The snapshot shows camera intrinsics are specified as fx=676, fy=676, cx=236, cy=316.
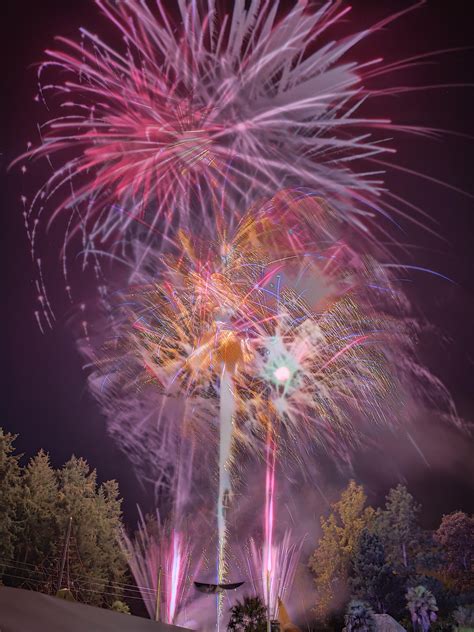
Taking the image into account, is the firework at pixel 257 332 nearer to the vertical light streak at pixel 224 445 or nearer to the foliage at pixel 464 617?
the vertical light streak at pixel 224 445

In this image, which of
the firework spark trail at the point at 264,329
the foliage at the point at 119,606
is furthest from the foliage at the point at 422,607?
the foliage at the point at 119,606

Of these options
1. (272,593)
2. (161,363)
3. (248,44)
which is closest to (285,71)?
(248,44)

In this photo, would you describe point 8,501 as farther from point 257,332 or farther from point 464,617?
point 464,617

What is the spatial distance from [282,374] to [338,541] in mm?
15705

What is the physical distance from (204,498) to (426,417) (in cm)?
1305

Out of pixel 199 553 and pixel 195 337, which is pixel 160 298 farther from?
pixel 199 553

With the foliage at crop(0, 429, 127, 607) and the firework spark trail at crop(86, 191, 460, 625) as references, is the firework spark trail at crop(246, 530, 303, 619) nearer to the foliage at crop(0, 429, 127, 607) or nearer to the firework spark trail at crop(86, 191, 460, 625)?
the firework spark trail at crop(86, 191, 460, 625)

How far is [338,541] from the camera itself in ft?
120

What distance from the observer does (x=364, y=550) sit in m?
34.9

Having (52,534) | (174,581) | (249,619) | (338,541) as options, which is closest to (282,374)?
(249,619)

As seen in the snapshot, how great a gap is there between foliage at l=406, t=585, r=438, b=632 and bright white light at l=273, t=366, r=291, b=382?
15.0m

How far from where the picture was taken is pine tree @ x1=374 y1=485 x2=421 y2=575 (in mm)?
36125

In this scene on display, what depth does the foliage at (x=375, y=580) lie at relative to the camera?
33625 millimetres

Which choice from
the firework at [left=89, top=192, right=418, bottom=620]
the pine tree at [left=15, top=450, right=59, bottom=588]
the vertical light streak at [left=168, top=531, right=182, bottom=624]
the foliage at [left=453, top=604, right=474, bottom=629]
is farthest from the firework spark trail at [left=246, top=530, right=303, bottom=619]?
the pine tree at [left=15, top=450, right=59, bottom=588]
